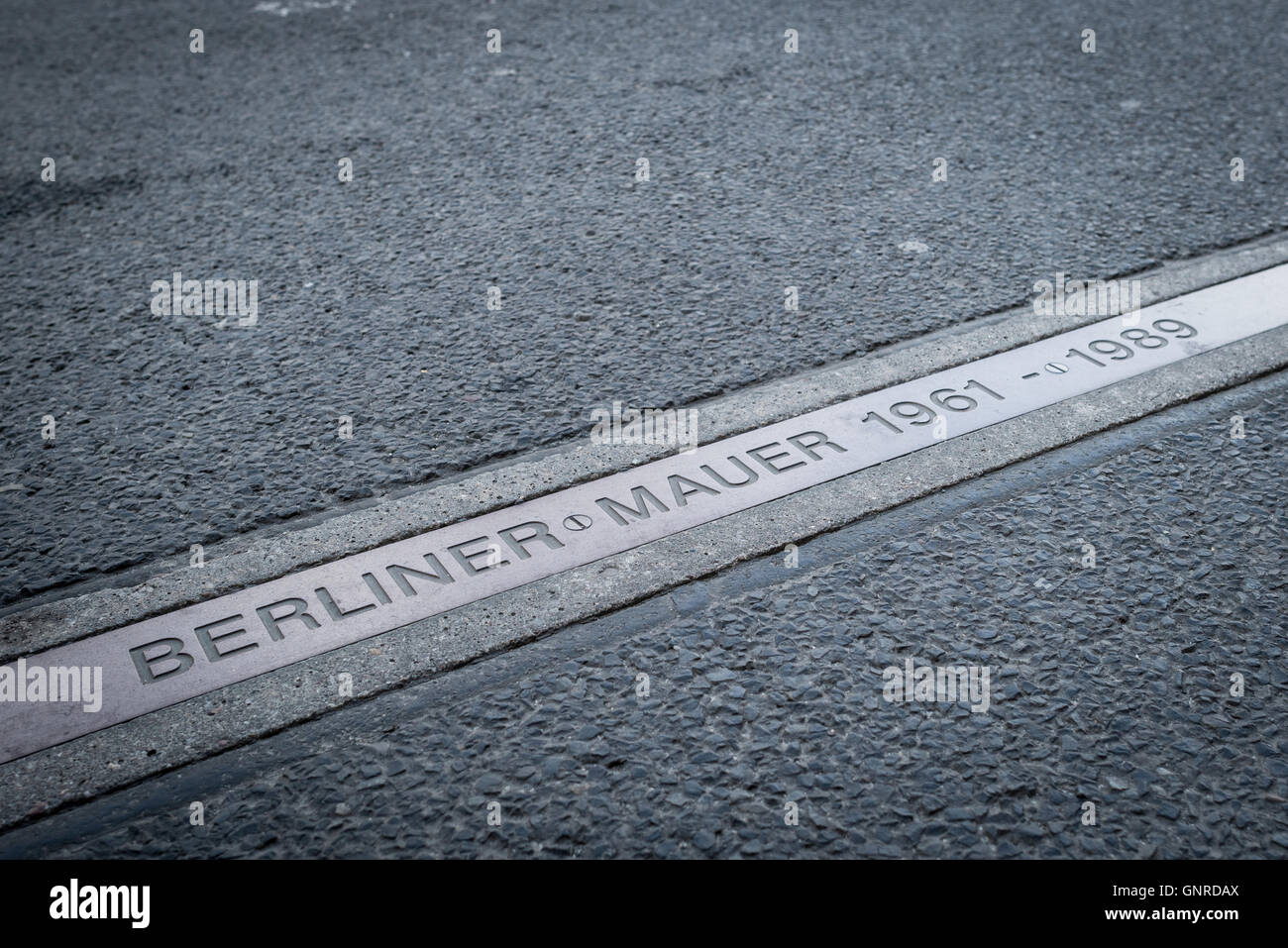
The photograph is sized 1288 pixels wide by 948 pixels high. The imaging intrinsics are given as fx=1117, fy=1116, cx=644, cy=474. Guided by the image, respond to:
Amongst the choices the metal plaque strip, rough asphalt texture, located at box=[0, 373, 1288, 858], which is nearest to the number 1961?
the metal plaque strip

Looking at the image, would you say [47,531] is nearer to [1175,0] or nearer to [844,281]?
[844,281]

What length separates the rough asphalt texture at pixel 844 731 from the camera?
1.79m

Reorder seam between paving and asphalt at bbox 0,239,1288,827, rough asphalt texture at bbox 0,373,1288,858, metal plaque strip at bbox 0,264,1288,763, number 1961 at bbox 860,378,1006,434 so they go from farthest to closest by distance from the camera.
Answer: number 1961 at bbox 860,378,1006,434 → metal plaque strip at bbox 0,264,1288,763 → seam between paving and asphalt at bbox 0,239,1288,827 → rough asphalt texture at bbox 0,373,1288,858

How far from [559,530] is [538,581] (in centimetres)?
18

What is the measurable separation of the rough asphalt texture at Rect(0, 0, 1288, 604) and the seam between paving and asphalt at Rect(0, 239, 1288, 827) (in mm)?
119

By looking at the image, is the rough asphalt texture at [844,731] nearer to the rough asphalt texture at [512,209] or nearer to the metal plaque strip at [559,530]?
the metal plaque strip at [559,530]

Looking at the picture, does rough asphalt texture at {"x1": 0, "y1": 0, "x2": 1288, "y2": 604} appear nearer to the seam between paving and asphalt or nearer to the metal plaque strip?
the seam between paving and asphalt

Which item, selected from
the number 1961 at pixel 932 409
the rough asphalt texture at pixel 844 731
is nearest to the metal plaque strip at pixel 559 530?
the number 1961 at pixel 932 409

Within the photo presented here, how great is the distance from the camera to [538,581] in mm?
2326

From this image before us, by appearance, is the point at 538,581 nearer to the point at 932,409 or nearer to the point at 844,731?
the point at 844,731

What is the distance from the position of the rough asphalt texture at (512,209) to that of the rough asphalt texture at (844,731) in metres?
0.74

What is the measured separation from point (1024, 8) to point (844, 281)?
133 inches

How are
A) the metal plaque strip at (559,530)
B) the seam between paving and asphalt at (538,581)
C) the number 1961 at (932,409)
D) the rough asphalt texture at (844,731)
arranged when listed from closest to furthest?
the rough asphalt texture at (844,731)
the seam between paving and asphalt at (538,581)
the metal plaque strip at (559,530)
the number 1961 at (932,409)

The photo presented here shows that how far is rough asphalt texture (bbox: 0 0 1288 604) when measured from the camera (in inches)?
111
